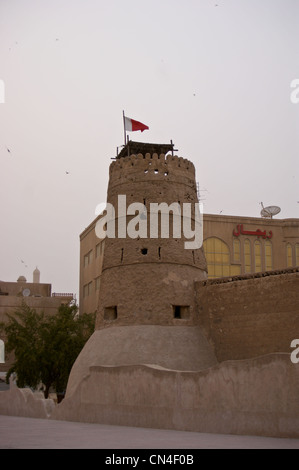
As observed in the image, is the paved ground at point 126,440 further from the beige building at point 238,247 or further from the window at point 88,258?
the window at point 88,258

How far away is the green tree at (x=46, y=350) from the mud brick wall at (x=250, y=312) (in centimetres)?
1172

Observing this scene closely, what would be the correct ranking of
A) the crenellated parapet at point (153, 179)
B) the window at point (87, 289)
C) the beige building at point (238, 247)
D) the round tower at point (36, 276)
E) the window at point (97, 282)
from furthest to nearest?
the round tower at point (36, 276), the window at point (87, 289), the beige building at point (238, 247), the window at point (97, 282), the crenellated parapet at point (153, 179)

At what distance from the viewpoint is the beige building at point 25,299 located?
46.8m

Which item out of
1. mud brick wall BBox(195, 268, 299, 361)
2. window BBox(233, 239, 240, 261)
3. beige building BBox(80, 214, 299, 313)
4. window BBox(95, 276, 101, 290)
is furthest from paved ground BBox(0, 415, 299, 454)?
window BBox(233, 239, 240, 261)

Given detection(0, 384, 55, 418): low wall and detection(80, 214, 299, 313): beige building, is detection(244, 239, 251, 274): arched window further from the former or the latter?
detection(0, 384, 55, 418): low wall

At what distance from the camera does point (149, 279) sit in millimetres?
21844

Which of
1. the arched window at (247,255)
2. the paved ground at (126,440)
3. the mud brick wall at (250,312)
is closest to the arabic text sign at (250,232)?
the arched window at (247,255)

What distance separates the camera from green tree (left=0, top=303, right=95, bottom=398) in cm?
3094

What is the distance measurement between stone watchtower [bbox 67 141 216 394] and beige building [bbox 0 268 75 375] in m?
16.8

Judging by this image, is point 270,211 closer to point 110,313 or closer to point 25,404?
point 110,313

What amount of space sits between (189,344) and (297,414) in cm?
1025

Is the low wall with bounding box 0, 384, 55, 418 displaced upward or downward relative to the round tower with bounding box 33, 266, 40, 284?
downward

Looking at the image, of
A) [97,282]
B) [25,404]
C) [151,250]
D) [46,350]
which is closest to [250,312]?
[151,250]

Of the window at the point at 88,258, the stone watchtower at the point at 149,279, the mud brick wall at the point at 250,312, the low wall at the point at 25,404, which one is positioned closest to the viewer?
the mud brick wall at the point at 250,312
